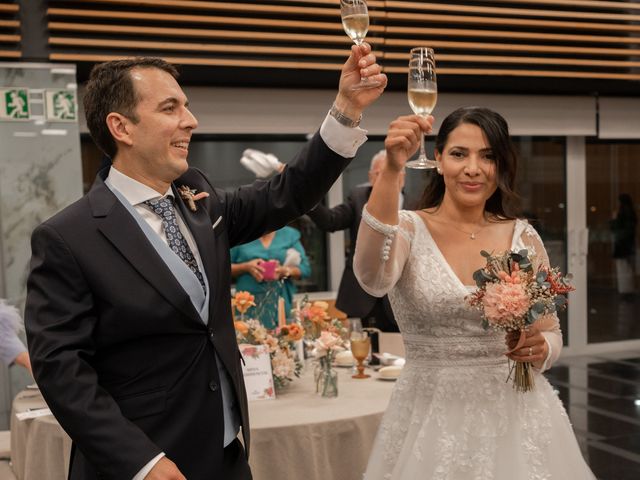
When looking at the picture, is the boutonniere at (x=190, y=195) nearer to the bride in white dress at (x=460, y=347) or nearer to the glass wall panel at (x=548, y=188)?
the bride in white dress at (x=460, y=347)

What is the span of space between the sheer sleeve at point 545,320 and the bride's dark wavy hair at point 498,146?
0.34ft

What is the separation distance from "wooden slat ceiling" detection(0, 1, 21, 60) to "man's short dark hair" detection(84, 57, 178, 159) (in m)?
3.86

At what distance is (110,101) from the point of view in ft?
6.01

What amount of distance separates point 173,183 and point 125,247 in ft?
1.04

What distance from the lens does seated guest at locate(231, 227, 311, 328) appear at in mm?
4762

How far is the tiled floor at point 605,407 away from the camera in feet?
15.9

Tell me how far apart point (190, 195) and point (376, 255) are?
0.57m

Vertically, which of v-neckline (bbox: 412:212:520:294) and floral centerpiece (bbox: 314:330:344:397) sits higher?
v-neckline (bbox: 412:212:520:294)

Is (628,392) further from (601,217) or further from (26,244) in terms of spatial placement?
(26,244)

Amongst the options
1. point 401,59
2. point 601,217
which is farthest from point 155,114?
point 601,217

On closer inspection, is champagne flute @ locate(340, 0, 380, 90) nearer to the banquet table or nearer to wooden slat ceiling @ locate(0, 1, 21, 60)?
the banquet table

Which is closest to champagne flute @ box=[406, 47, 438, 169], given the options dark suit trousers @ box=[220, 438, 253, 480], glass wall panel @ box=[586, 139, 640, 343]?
dark suit trousers @ box=[220, 438, 253, 480]

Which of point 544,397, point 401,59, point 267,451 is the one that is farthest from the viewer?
point 401,59

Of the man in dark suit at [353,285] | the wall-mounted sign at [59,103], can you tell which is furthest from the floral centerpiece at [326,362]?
the wall-mounted sign at [59,103]
